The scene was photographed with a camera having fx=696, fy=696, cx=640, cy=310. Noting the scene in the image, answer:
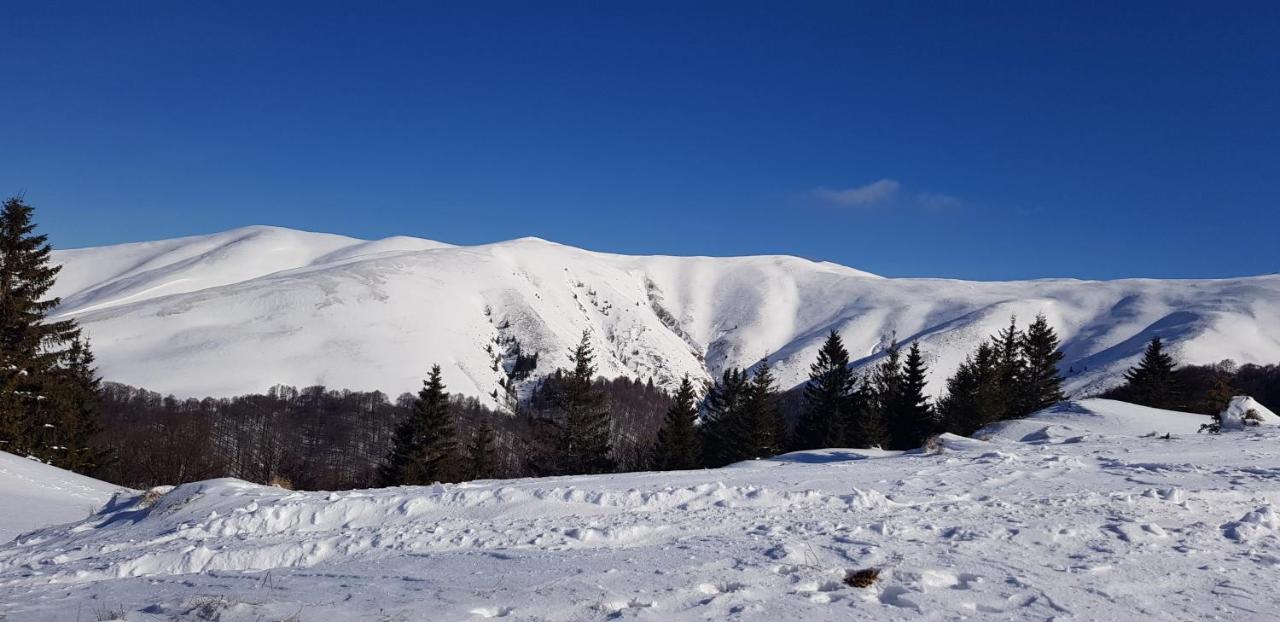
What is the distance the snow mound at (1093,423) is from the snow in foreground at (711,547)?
5.74 meters

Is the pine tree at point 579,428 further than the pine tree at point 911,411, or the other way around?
the pine tree at point 911,411

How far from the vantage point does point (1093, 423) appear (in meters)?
20.6

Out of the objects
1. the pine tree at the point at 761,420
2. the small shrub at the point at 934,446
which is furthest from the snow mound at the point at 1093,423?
the pine tree at the point at 761,420

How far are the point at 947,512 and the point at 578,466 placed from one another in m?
30.5

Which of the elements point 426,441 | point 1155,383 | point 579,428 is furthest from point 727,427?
point 1155,383

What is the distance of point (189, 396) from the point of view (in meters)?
111

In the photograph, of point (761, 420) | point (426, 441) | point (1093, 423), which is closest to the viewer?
point (1093, 423)

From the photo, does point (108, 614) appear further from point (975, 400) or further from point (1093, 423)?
point (975, 400)

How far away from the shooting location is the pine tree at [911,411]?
143ft

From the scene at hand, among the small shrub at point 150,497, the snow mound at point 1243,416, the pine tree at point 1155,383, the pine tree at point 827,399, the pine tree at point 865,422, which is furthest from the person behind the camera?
the pine tree at point 1155,383

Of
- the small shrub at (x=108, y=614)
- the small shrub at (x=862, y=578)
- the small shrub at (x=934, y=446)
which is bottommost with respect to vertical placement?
the small shrub at (x=108, y=614)

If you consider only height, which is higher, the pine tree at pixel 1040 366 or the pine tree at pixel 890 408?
the pine tree at pixel 1040 366

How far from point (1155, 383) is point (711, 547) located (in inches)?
2138

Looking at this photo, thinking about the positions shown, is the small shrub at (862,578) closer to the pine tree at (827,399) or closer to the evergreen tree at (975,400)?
the evergreen tree at (975,400)
